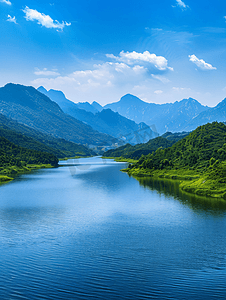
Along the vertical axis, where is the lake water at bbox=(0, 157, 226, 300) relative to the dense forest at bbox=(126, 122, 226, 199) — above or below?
below

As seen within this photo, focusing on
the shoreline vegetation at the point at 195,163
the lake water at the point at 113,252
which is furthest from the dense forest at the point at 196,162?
the lake water at the point at 113,252

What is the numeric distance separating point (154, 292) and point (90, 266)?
976 centimetres

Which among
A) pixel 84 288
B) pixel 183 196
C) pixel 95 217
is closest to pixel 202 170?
pixel 183 196

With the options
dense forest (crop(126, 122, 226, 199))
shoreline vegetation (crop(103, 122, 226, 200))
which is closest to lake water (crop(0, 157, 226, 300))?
shoreline vegetation (crop(103, 122, 226, 200))

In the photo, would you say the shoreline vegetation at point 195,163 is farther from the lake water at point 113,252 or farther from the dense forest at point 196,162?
the lake water at point 113,252

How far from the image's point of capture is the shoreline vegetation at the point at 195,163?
88213mm

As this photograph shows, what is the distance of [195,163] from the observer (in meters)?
138

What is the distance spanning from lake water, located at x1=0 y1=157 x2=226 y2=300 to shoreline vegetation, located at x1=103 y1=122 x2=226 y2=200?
72.3 feet

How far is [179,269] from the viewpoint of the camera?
31.5 metres

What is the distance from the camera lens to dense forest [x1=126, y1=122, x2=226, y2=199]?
8912cm

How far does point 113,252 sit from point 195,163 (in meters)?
112

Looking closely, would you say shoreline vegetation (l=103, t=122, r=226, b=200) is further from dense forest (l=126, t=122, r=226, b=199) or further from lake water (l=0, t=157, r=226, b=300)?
lake water (l=0, t=157, r=226, b=300)

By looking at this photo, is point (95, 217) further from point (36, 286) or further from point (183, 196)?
point (183, 196)

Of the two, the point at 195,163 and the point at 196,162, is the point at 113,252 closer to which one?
the point at 195,163
